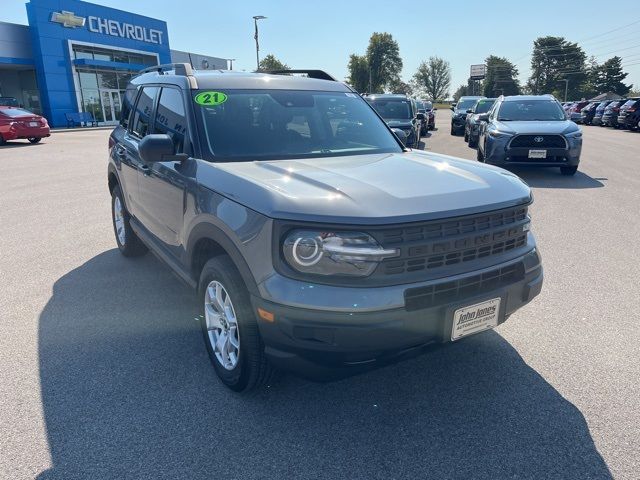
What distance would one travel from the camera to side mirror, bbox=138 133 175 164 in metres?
3.12

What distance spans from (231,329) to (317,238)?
0.94 metres

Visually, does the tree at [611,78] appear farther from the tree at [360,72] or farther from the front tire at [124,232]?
the front tire at [124,232]

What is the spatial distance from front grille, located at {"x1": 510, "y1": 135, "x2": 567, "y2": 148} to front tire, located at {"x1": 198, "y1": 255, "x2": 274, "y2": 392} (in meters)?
8.81

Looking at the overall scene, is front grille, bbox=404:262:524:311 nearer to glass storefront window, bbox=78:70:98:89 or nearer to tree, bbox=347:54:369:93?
glass storefront window, bbox=78:70:98:89

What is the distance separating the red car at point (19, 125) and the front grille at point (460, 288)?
22.5m

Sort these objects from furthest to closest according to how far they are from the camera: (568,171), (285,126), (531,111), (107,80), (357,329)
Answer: (107,80)
(531,111)
(568,171)
(285,126)
(357,329)

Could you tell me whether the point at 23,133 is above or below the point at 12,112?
below

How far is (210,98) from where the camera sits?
355cm

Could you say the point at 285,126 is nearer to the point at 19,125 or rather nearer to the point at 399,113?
the point at 399,113

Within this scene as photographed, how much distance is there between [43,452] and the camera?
98.3 inches

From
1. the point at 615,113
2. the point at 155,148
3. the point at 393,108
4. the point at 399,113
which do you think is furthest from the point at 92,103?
the point at 155,148

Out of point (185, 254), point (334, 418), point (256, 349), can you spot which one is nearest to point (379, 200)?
point (256, 349)

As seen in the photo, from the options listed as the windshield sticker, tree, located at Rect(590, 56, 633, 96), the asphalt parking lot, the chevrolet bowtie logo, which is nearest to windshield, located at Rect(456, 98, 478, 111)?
the asphalt parking lot

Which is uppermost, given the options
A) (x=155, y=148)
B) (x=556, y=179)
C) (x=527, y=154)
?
(x=155, y=148)
